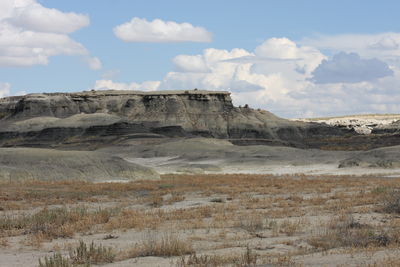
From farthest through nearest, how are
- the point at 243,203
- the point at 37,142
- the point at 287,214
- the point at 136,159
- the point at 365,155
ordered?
the point at 37,142
the point at 136,159
the point at 365,155
the point at 243,203
the point at 287,214

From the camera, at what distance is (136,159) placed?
89.9 meters

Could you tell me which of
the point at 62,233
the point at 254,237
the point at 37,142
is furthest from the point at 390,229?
the point at 37,142

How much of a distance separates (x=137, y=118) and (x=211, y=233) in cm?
11527

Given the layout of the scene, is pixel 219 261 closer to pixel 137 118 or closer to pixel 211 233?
pixel 211 233

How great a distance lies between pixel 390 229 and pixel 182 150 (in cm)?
7619

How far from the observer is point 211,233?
1688 centimetres

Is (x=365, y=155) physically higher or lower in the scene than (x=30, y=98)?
lower

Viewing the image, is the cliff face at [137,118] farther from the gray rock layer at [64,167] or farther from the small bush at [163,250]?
the small bush at [163,250]

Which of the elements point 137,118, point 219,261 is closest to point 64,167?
point 219,261

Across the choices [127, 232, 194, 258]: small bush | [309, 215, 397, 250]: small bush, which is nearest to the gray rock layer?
[309, 215, 397, 250]: small bush

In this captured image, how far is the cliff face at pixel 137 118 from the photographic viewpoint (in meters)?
118

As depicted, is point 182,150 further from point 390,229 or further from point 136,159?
point 390,229

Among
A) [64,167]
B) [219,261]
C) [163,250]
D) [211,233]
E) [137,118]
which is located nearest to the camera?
[219,261]

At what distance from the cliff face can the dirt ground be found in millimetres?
88420
